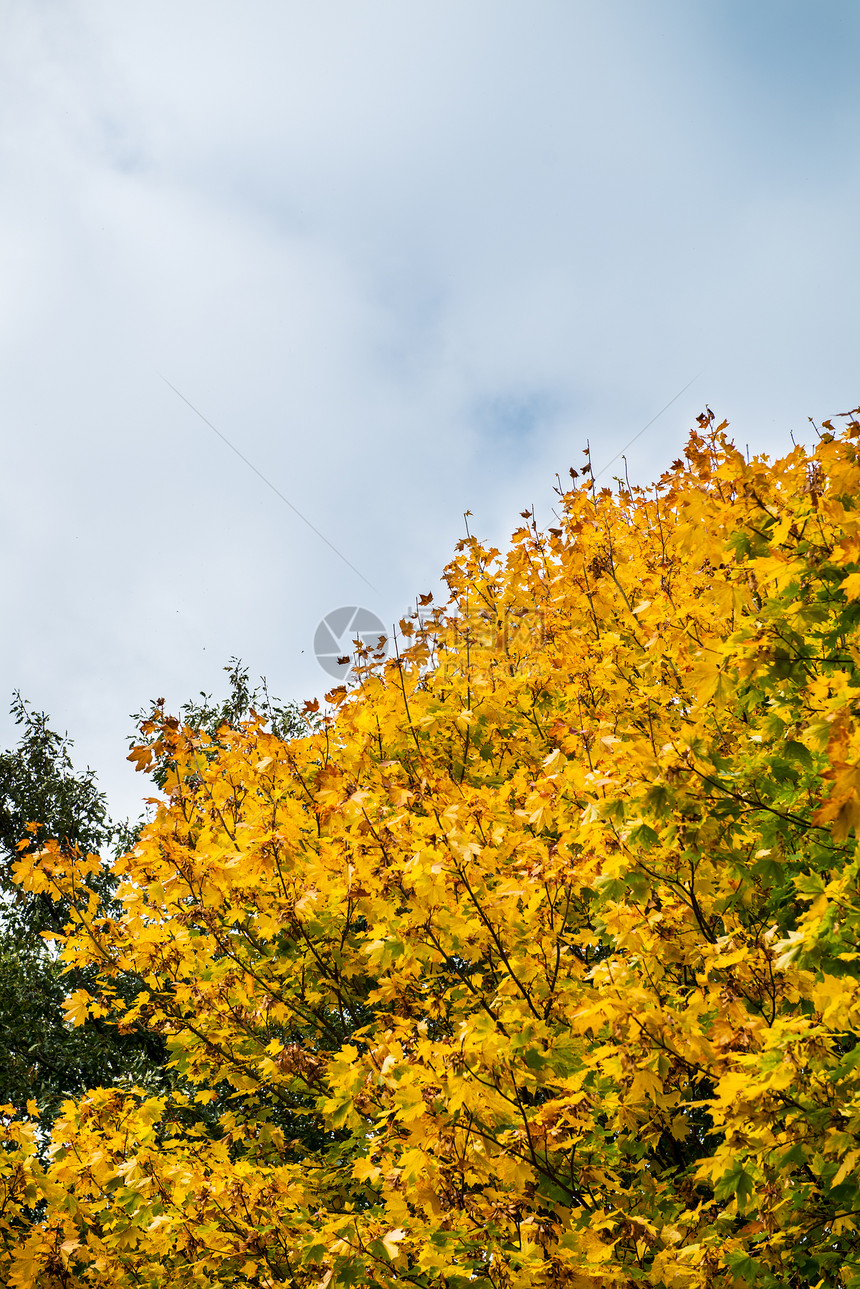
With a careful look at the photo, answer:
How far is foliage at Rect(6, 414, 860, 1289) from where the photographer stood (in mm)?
A: 3738

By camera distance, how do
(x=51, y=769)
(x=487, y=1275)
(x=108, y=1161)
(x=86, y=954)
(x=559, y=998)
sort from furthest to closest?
(x=51, y=769) < (x=86, y=954) < (x=108, y=1161) < (x=559, y=998) < (x=487, y=1275)

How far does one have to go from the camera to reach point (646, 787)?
3.71 m

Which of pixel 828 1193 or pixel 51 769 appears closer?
pixel 828 1193

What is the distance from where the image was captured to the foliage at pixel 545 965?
3.74m

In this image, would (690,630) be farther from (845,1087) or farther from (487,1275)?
(487,1275)

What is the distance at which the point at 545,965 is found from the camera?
4.69 meters

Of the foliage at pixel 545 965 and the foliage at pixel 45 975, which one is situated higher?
the foliage at pixel 45 975

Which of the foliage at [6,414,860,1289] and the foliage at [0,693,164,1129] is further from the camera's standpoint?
the foliage at [0,693,164,1129]

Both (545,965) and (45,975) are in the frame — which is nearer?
(545,965)

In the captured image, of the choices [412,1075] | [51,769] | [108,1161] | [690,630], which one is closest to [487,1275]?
[412,1075]

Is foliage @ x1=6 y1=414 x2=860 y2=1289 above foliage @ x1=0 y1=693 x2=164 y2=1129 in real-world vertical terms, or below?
below

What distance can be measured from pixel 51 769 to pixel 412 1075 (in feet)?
52.2

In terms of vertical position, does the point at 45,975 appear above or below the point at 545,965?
above

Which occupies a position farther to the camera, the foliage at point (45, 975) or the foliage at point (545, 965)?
the foliage at point (45, 975)
